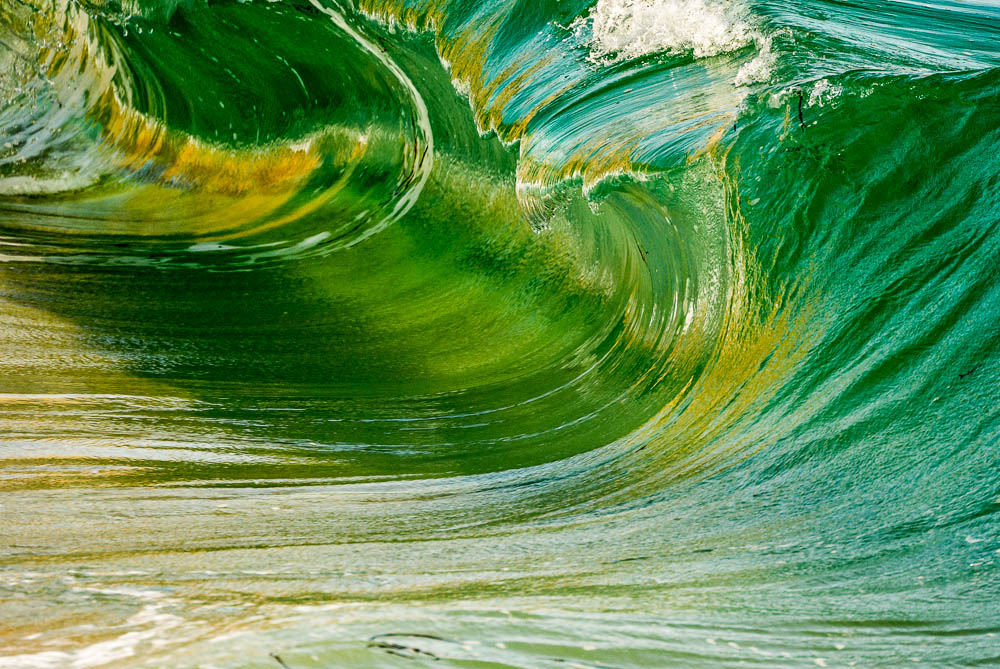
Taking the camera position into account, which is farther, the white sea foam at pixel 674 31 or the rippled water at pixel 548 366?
the white sea foam at pixel 674 31

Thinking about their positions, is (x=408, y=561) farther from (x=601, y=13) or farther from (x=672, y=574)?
(x=601, y=13)

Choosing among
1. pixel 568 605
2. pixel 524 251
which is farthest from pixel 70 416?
pixel 524 251

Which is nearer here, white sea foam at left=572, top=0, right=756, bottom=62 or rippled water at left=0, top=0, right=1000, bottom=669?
rippled water at left=0, top=0, right=1000, bottom=669

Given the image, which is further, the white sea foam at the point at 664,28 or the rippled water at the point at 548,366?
the white sea foam at the point at 664,28

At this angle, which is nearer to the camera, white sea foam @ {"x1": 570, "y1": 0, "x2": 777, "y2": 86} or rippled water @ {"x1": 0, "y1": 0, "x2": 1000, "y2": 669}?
rippled water @ {"x1": 0, "y1": 0, "x2": 1000, "y2": 669}

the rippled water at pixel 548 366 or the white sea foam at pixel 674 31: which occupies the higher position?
the white sea foam at pixel 674 31

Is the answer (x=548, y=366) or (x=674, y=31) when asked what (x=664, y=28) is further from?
(x=548, y=366)

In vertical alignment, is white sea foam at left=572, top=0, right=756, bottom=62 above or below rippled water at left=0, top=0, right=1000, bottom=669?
above

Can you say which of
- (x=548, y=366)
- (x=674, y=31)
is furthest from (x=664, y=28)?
(x=548, y=366)
